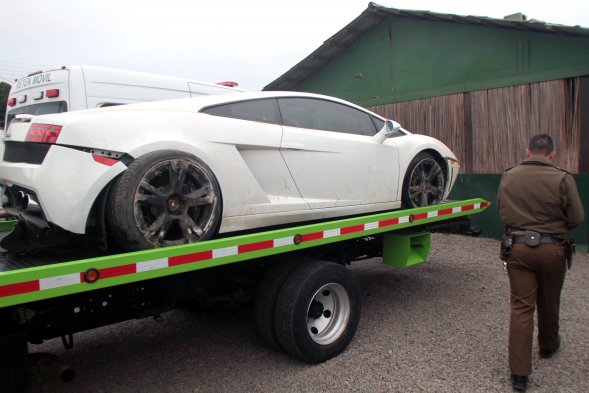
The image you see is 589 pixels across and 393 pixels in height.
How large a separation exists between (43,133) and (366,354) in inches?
114

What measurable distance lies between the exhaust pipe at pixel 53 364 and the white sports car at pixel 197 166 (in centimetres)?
75

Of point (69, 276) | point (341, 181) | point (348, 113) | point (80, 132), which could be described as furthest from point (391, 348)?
point (80, 132)

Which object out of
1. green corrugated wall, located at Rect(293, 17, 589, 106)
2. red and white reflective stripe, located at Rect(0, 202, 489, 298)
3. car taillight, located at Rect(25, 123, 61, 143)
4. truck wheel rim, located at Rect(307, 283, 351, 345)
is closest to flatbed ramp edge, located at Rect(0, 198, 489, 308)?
red and white reflective stripe, located at Rect(0, 202, 489, 298)

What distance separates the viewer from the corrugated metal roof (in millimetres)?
6959

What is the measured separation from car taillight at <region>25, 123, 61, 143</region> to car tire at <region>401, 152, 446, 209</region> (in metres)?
3.32

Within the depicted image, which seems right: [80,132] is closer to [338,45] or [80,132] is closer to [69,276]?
[69,276]

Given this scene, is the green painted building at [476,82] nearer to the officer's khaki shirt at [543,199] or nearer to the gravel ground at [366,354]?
the gravel ground at [366,354]

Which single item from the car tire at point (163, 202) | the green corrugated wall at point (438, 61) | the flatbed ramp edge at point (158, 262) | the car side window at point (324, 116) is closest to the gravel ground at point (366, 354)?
the flatbed ramp edge at point (158, 262)

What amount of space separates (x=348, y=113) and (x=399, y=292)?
90.0 inches

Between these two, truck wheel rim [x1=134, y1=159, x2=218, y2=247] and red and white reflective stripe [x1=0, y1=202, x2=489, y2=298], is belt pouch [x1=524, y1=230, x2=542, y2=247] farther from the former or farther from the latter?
truck wheel rim [x1=134, y1=159, x2=218, y2=247]

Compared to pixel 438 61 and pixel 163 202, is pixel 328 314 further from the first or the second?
pixel 438 61

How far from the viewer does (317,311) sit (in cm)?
371

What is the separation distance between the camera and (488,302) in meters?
4.91

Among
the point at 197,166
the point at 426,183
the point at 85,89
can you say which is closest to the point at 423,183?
the point at 426,183
